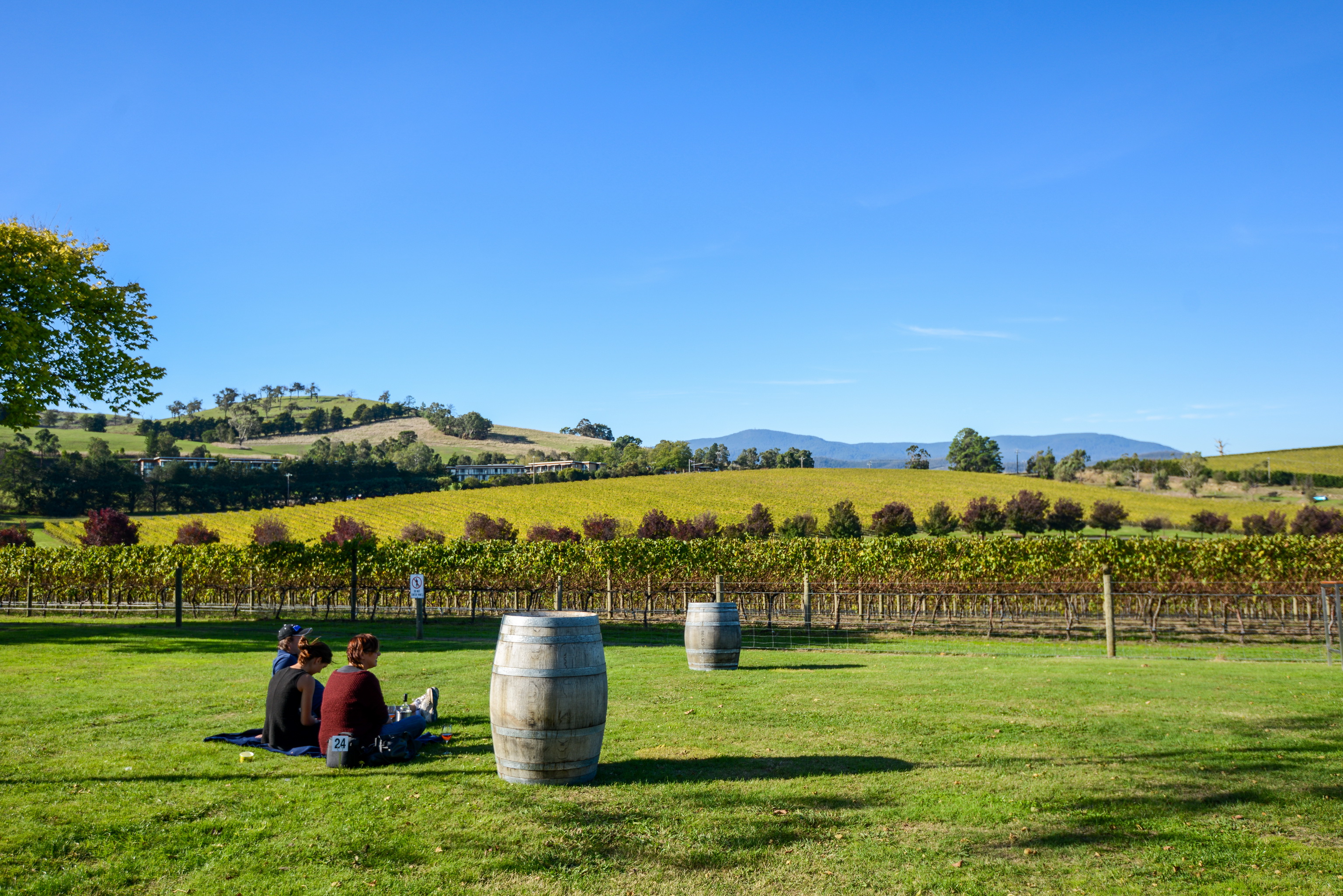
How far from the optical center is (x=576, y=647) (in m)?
7.02

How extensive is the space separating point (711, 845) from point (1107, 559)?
32897 mm

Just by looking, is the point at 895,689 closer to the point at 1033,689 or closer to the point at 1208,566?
the point at 1033,689

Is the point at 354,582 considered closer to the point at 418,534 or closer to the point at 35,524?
the point at 418,534

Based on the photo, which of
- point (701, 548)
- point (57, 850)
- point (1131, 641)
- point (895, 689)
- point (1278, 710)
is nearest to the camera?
point (57, 850)

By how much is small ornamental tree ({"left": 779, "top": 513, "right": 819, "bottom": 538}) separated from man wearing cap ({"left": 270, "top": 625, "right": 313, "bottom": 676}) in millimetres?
56865

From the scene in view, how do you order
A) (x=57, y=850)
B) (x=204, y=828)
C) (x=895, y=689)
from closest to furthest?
(x=57, y=850) → (x=204, y=828) → (x=895, y=689)

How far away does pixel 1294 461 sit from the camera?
395 feet

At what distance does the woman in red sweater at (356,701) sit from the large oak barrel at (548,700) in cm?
129

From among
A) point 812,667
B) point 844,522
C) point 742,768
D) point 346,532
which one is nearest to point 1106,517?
point 844,522

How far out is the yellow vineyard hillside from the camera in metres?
75.6

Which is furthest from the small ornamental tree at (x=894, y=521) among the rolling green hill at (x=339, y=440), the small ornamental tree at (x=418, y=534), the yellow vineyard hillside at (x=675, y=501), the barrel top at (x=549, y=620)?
the rolling green hill at (x=339, y=440)

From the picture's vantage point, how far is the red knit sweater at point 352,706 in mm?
7641

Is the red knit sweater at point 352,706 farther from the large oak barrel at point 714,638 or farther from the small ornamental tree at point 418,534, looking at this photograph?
the small ornamental tree at point 418,534

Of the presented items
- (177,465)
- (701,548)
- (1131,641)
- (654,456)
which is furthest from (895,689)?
(654,456)
